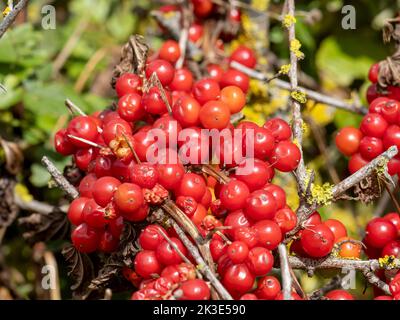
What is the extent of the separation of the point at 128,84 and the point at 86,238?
0.34 m

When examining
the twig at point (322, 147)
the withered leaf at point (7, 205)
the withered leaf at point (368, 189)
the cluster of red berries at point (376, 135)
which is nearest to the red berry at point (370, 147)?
the cluster of red berries at point (376, 135)

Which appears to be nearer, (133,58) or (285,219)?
(285,219)

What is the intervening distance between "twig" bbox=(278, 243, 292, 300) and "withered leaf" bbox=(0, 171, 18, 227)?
0.90 meters

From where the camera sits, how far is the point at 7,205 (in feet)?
5.67

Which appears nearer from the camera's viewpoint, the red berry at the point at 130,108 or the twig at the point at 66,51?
the red berry at the point at 130,108

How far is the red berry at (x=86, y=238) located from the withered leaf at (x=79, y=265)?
8cm

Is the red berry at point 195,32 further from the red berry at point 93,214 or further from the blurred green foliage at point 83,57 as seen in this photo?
the red berry at point 93,214

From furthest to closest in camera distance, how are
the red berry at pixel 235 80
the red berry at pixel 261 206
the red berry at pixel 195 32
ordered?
the red berry at pixel 195 32 < the red berry at pixel 235 80 < the red berry at pixel 261 206

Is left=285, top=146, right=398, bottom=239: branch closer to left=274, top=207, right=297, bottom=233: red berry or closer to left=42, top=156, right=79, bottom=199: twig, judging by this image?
left=274, top=207, right=297, bottom=233: red berry

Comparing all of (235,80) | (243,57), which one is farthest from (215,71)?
(235,80)

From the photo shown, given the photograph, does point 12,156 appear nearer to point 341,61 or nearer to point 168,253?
point 168,253

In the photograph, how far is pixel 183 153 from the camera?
Result: 1190 millimetres

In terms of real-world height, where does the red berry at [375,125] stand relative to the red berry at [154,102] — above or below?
below

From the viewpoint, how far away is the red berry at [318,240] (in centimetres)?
114
